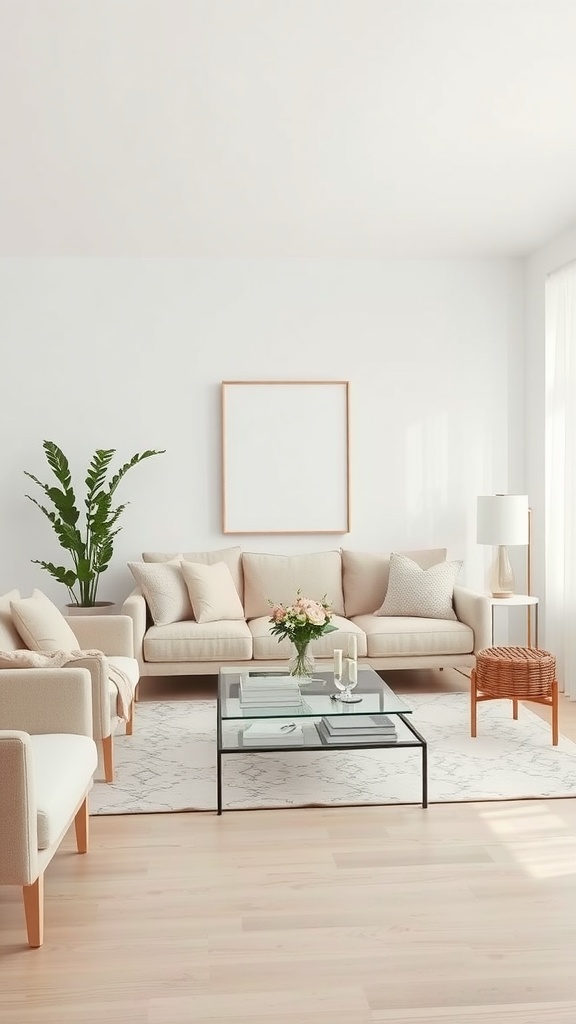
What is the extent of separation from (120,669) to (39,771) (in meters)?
1.54

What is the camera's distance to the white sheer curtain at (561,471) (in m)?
5.96

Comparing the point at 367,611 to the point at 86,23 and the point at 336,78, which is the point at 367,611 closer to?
the point at 336,78

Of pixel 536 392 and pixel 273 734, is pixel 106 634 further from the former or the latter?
pixel 536 392

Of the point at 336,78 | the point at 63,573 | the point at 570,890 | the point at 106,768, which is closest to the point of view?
the point at 570,890

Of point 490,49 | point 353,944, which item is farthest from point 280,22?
point 353,944

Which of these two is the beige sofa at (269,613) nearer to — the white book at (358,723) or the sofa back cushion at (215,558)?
the sofa back cushion at (215,558)

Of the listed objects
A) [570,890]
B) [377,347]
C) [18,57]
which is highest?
[18,57]

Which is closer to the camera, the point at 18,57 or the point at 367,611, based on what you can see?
the point at 18,57

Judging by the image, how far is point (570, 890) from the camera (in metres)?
3.08

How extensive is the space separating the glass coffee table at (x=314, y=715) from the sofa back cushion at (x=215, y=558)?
1.72 m

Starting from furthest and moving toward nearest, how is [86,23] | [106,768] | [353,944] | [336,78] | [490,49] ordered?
[106,768], [336,78], [490,49], [86,23], [353,944]

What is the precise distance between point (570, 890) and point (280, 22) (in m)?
3.18

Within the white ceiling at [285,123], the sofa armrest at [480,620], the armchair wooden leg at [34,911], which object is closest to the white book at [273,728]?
the armchair wooden leg at [34,911]

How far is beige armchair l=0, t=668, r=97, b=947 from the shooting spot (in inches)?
103
